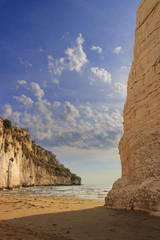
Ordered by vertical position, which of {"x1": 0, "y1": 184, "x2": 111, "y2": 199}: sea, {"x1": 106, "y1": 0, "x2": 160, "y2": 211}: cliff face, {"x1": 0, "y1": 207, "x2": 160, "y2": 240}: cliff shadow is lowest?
{"x1": 0, "y1": 184, "x2": 111, "y2": 199}: sea

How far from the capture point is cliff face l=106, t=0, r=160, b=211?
649cm

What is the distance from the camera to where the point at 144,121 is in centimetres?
753

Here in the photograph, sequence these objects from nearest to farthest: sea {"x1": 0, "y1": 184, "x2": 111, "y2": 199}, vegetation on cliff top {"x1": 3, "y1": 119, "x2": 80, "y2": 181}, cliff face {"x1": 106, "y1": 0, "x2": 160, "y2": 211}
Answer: cliff face {"x1": 106, "y1": 0, "x2": 160, "y2": 211} < sea {"x1": 0, "y1": 184, "x2": 111, "y2": 199} < vegetation on cliff top {"x1": 3, "y1": 119, "x2": 80, "y2": 181}

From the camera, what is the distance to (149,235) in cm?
426

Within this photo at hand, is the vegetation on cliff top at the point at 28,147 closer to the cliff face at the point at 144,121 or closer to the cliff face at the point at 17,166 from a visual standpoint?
the cliff face at the point at 17,166

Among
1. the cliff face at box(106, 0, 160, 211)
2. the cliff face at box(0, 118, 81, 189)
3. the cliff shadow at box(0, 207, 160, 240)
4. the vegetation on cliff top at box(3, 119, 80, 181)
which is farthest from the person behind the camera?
the vegetation on cliff top at box(3, 119, 80, 181)

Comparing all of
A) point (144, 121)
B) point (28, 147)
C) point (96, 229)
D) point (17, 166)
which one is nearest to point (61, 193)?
point (17, 166)

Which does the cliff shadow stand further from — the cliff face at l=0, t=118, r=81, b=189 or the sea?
the cliff face at l=0, t=118, r=81, b=189

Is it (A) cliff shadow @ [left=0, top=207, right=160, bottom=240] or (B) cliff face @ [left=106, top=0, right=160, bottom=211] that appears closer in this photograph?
(A) cliff shadow @ [left=0, top=207, right=160, bottom=240]

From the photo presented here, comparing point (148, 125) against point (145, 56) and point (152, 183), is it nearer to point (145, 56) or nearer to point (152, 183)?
point (152, 183)

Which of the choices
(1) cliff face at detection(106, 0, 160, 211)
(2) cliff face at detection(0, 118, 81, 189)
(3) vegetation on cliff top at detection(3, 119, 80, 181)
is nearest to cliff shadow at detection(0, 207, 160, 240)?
(1) cliff face at detection(106, 0, 160, 211)

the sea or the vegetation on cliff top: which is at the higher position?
the vegetation on cliff top

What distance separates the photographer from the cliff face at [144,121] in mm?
6488

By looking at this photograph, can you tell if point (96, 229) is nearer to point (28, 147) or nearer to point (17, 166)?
point (17, 166)
